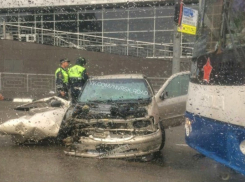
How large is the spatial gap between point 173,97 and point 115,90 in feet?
4.98

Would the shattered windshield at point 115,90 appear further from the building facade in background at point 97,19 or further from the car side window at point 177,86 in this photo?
the building facade in background at point 97,19

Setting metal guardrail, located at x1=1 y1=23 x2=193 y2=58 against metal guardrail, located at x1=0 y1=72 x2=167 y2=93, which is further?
metal guardrail, located at x1=1 y1=23 x2=193 y2=58

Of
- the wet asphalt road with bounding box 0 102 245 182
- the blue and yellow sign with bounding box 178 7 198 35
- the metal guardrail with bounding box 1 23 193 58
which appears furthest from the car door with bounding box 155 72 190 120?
the metal guardrail with bounding box 1 23 193 58

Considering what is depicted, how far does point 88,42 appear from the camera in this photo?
24766 mm

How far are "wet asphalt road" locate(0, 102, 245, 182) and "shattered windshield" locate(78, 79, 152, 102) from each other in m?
1.15

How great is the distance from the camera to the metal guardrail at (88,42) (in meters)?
22.3

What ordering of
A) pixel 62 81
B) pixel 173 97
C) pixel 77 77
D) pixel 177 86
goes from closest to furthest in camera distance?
pixel 173 97, pixel 177 86, pixel 77 77, pixel 62 81

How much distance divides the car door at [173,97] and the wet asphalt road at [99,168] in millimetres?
948

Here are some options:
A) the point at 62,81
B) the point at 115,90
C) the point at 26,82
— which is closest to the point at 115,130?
the point at 115,90

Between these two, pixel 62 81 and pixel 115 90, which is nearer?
pixel 115 90

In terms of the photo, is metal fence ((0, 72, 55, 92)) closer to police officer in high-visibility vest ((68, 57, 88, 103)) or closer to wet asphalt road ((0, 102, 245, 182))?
police officer in high-visibility vest ((68, 57, 88, 103))

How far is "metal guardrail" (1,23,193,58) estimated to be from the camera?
22.3 metres

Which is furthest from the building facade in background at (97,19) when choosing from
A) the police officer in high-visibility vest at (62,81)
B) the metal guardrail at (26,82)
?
the police officer in high-visibility vest at (62,81)

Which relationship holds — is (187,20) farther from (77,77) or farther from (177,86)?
(77,77)
